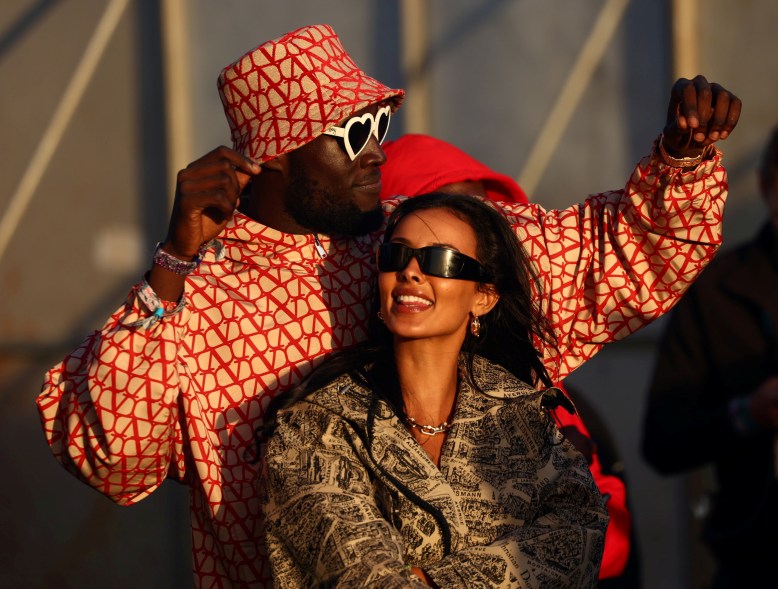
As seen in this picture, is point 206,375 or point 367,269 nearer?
point 206,375

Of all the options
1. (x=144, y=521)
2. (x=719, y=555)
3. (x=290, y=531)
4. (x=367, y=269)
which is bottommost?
(x=144, y=521)

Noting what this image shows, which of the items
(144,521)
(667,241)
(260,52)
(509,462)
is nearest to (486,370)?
(509,462)

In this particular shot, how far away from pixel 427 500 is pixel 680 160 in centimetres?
86

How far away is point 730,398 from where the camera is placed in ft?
12.9

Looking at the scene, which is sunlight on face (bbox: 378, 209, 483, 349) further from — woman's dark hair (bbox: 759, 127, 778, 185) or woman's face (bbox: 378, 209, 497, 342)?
woman's dark hair (bbox: 759, 127, 778, 185)

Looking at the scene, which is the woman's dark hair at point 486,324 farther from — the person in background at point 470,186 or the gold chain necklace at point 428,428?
the person in background at point 470,186

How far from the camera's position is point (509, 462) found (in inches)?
108

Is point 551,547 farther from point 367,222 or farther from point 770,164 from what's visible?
point 770,164

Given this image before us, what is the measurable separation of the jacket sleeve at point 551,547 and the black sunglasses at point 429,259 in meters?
0.43

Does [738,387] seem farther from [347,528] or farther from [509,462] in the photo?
[347,528]

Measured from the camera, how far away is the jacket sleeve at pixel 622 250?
2816mm

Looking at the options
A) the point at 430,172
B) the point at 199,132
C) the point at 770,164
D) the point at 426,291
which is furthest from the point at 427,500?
the point at 199,132

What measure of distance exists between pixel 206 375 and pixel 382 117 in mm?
748

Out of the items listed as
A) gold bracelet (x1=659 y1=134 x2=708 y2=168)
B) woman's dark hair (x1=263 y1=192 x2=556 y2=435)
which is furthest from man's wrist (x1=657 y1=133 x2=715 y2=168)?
woman's dark hair (x1=263 y1=192 x2=556 y2=435)
